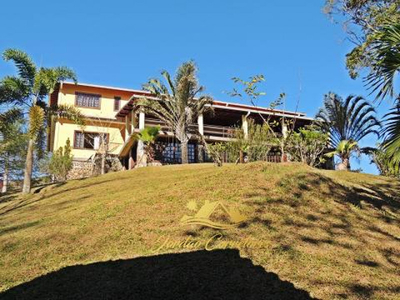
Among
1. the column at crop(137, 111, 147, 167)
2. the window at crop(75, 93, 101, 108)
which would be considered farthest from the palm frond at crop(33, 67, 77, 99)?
the window at crop(75, 93, 101, 108)

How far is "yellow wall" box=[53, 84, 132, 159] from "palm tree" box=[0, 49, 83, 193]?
372 inches

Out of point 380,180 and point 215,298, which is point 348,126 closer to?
point 380,180

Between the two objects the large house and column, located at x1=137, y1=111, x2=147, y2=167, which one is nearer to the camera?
column, located at x1=137, y1=111, x2=147, y2=167

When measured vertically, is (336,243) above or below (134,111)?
below

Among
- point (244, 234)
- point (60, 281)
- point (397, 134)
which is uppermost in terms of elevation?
point (397, 134)

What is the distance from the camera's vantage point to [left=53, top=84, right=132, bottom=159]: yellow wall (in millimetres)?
29141

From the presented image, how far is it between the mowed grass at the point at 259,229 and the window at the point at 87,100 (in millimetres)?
17511

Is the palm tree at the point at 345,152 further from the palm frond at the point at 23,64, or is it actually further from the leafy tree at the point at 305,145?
the palm frond at the point at 23,64

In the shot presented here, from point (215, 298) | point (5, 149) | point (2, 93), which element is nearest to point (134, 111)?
point (2, 93)

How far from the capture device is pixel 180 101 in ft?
82.0

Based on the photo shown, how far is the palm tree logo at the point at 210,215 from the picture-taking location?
29.3ft

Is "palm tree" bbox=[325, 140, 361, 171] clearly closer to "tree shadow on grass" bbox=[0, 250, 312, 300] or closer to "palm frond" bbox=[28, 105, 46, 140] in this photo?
"palm frond" bbox=[28, 105, 46, 140]

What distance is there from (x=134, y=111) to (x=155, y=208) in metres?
17.7

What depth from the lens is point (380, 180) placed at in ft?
60.3
